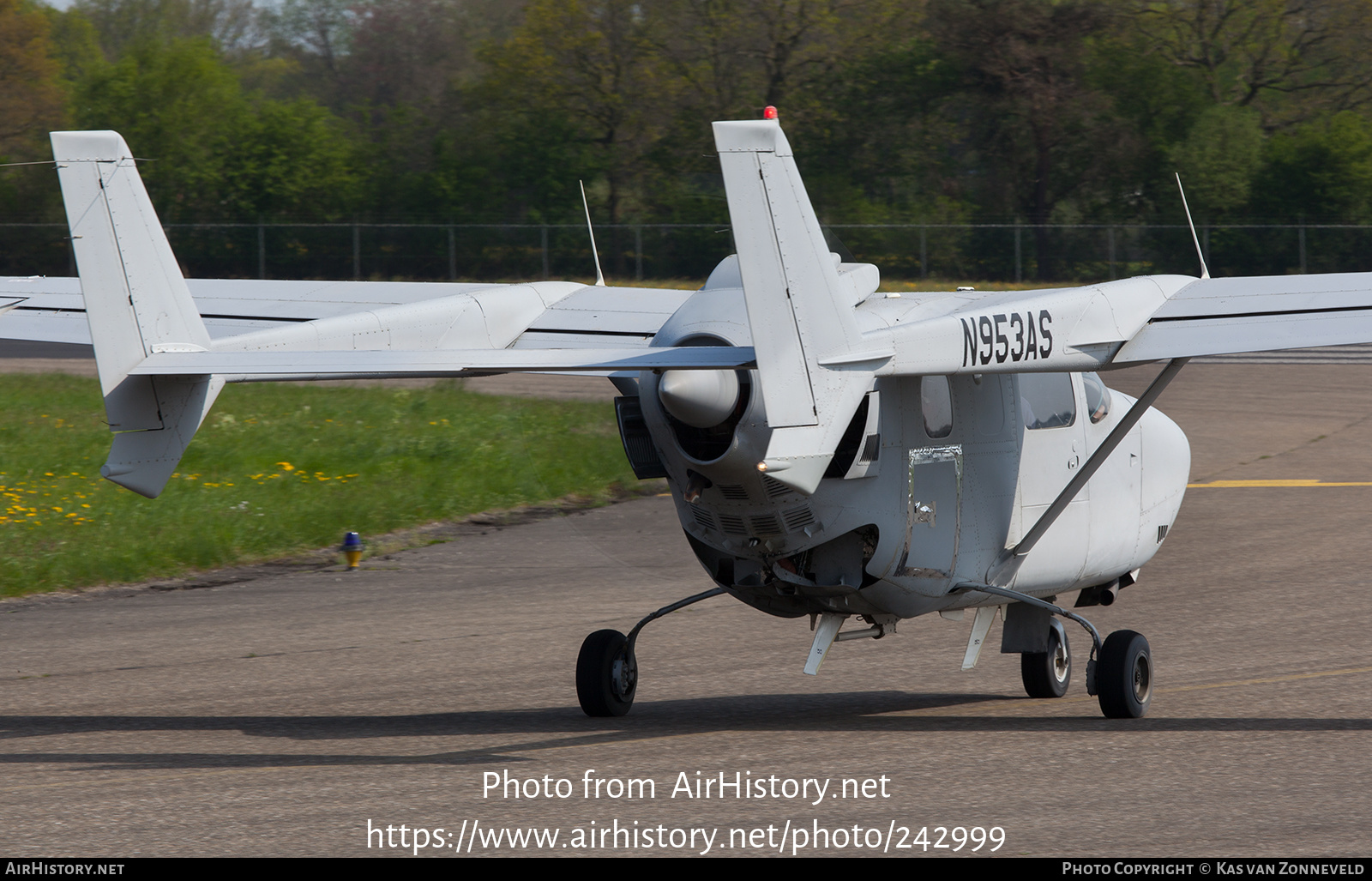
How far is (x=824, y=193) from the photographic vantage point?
52.8m

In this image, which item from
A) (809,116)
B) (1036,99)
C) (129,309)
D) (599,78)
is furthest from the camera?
(599,78)

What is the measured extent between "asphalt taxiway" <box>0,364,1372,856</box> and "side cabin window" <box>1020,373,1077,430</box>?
1921 mm

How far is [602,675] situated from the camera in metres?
9.95

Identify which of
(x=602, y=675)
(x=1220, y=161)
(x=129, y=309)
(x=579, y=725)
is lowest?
(x=579, y=725)

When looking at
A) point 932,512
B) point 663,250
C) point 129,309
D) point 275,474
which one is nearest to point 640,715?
point 932,512

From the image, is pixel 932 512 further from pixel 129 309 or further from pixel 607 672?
pixel 129 309

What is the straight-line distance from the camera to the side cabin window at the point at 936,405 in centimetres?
919

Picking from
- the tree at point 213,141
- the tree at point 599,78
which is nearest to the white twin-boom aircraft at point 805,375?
the tree at point 599,78

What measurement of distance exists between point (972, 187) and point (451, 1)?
48.5 meters

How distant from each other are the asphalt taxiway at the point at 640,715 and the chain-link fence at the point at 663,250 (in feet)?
93.4

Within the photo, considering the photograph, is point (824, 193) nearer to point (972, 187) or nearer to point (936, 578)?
point (972, 187)

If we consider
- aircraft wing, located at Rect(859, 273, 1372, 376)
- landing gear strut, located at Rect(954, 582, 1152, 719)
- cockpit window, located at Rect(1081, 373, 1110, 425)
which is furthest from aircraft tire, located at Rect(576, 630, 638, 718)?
cockpit window, located at Rect(1081, 373, 1110, 425)

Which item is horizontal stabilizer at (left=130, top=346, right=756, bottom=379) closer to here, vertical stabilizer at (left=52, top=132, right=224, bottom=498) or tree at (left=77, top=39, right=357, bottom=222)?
vertical stabilizer at (left=52, top=132, right=224, bottom=498)

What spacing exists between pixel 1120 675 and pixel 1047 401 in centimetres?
181
